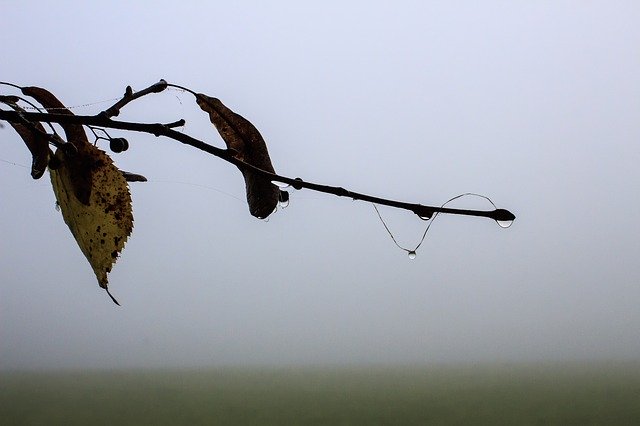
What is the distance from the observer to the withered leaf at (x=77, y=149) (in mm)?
234

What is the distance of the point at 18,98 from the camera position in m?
0.23

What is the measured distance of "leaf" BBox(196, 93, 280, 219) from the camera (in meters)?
0.23

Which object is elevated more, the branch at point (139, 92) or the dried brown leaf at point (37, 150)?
the branch at point (139, 92)

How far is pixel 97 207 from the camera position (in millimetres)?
249

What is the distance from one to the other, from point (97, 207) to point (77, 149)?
25 mm

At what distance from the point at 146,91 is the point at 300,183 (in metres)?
0.09

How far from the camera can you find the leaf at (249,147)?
0.23 metres

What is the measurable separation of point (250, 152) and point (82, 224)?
2.9 inches

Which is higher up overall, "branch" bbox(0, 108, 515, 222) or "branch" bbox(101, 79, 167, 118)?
"branch" bbox(101, 79, 167, 118)

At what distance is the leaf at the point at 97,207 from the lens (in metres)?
0.24

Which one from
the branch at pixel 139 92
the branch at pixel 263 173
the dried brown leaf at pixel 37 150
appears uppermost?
the branch at pixel 139 92

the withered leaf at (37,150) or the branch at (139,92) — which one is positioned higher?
the branch at (139,92)

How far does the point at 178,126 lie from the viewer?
8.3 inches

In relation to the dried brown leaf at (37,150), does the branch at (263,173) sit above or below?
below
